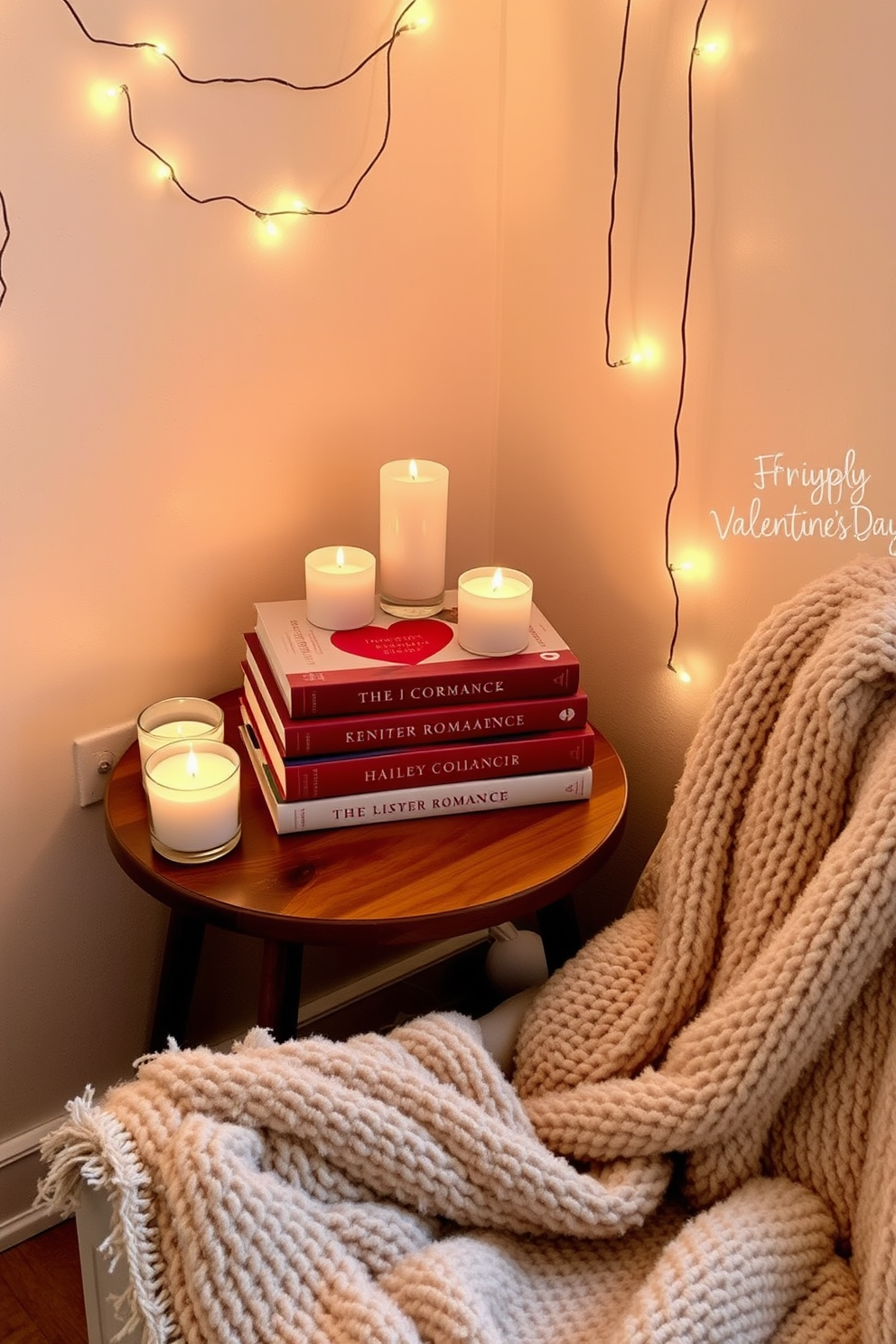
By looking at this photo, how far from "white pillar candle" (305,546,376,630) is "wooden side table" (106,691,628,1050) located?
0.17 metres

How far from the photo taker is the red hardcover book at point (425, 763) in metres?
1.07

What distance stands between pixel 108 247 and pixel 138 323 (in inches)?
2.8

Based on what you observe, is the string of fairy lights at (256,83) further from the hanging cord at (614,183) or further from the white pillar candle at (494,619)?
the white pillar candle at (494,619)

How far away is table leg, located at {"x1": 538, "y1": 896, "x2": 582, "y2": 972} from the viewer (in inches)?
47.2

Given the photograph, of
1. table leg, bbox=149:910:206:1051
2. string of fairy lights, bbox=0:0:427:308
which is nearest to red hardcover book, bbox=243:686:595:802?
table leg, bbox=149:910:206:1051

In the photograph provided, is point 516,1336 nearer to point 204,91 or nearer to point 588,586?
point 588,586

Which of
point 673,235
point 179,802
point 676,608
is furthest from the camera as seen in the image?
point 676,608

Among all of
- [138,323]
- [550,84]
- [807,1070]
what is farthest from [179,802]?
[550,84]

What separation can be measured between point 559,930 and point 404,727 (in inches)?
11.7

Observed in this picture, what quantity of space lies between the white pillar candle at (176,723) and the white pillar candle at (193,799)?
0.04 metres

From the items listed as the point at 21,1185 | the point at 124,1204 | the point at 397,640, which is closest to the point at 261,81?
the point at 397,640

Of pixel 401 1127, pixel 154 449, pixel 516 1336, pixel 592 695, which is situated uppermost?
pixel 154 449

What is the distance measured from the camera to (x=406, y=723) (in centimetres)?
108

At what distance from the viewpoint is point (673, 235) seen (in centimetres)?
115
